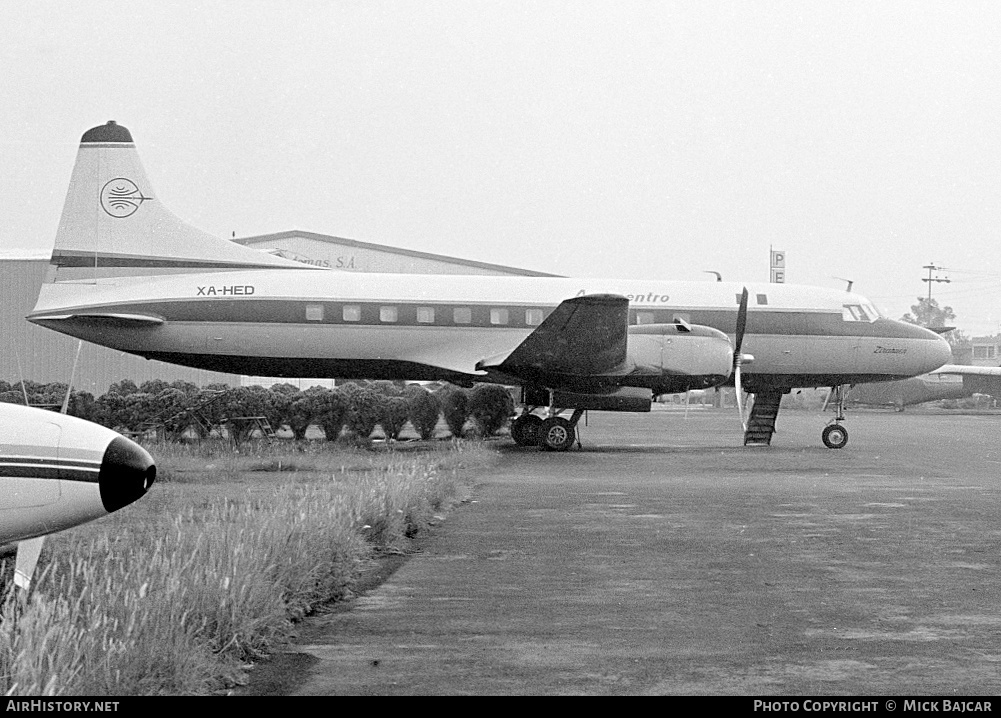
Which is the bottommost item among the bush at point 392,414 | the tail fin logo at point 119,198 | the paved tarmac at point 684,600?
the paved tarmac at point 684,600

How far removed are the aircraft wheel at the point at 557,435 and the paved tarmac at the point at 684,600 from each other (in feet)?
26.7

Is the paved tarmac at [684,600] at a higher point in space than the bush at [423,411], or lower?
lower

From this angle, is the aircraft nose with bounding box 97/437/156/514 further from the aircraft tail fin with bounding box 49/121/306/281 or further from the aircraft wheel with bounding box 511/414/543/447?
the aircraft wheel with bounding box 511/414/543/447

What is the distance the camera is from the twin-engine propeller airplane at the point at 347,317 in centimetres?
2298

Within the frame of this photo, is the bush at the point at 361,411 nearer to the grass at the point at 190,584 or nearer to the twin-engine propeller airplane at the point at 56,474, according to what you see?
the grass at the point at 190,584

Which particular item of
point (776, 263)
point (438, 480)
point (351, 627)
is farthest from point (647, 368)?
point (776, 263)

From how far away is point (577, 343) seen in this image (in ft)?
73.8

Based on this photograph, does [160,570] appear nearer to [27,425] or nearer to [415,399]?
[27,425]

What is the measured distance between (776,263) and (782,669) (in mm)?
69476

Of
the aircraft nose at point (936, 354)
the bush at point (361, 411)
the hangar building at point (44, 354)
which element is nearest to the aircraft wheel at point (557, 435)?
the bush at point (361, 411)

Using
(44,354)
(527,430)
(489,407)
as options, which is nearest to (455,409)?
(489,407)

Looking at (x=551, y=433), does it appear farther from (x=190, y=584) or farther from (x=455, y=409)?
(x=190, y=584)

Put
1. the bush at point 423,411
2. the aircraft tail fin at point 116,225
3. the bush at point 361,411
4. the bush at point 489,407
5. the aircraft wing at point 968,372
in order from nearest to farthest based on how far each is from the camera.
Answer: the aircraft tail fin at point 116,225 < the bush at point 361,411 < the bush at point 423,411 < the bush at point 489,407 < the aircraft wing at point 968,372

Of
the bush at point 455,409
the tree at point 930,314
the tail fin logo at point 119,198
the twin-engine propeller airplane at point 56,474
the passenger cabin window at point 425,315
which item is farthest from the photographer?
the tree at point 930,314
